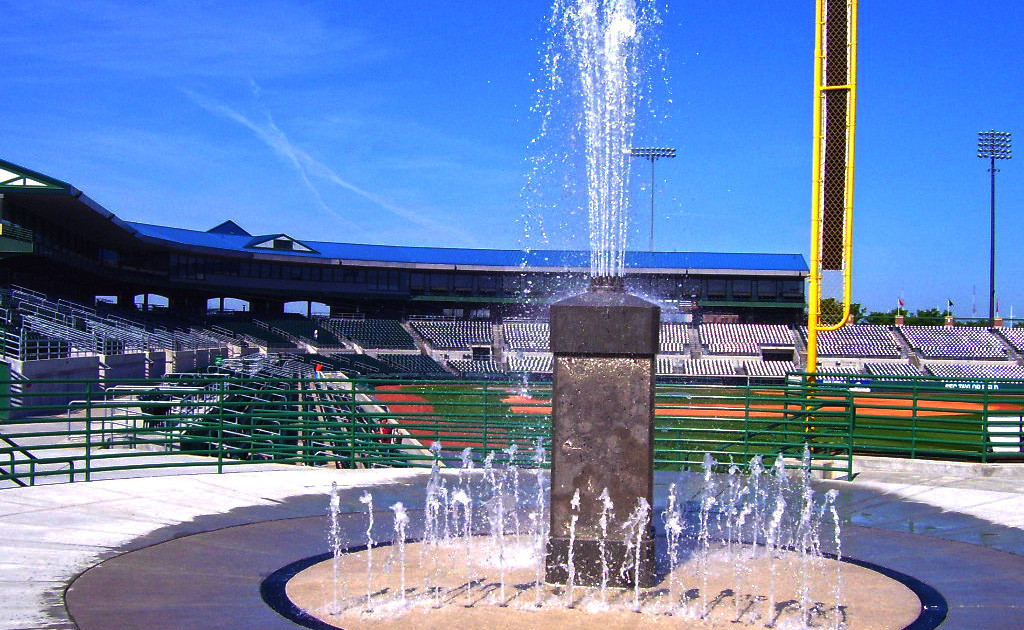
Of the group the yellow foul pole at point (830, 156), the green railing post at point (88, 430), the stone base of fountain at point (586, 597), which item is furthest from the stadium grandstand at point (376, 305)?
the stone base of fountain at point (586, 597)

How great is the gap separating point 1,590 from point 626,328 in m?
5.53

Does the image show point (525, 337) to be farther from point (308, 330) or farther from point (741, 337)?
point (308, 330)

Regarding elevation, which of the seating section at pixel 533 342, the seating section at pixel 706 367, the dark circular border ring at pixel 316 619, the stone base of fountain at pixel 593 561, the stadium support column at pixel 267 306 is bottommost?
the dark circular border ring at pixel 316 619

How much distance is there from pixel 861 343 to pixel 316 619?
52.5 meters

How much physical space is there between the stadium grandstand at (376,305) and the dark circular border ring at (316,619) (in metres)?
21.0

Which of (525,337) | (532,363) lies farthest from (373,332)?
(532,363)

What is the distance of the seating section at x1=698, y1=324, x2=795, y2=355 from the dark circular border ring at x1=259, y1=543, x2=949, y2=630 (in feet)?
151

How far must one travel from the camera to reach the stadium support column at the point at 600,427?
25.0 ft

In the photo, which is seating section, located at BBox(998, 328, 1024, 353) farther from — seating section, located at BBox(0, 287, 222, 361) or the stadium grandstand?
seating section, located at BBox(0, 287, 222, 361)

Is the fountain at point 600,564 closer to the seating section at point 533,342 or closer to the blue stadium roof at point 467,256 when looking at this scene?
the seating section at point 533,342

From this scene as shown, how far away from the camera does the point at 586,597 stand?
Result: 24.3 feet

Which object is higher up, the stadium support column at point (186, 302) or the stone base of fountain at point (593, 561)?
the stadium support column at point (186, 302)

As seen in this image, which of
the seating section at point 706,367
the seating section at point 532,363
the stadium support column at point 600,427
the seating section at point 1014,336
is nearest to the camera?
the stadium support column at point 600,427

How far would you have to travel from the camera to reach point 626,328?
761 cm
